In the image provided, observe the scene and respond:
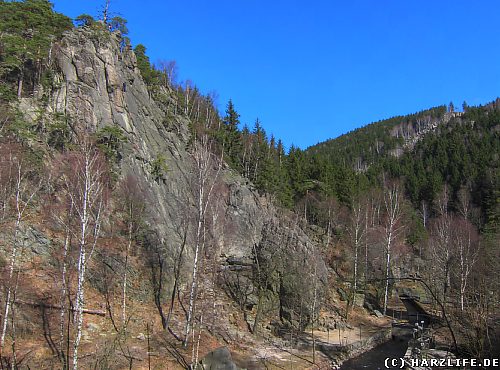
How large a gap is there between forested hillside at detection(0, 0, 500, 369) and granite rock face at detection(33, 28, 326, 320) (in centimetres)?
17

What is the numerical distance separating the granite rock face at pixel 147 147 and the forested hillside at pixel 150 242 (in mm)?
171

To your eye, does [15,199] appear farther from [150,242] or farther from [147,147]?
[147,147]

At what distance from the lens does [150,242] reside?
30.5 meters

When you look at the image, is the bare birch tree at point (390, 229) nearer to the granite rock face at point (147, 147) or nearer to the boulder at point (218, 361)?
the granite rock face at point (147, 147)

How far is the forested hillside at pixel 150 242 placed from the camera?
20.7 metres

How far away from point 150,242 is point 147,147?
11.8 metres

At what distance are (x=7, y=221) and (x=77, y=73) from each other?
1821 centimetres

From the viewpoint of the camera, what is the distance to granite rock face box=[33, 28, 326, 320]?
33844 millimetres

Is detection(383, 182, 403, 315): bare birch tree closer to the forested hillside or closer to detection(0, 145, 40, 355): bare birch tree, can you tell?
the forested hillside

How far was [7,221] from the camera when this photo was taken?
22969mm

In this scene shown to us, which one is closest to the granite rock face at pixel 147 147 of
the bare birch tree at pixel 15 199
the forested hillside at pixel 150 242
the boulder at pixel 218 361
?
the forested hillside at pixel 150 242

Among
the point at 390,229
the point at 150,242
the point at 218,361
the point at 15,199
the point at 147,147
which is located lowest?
the point at 218,361

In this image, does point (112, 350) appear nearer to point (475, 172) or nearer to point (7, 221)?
point (7, 221)

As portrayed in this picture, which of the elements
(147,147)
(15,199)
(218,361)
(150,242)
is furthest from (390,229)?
(15,199)
